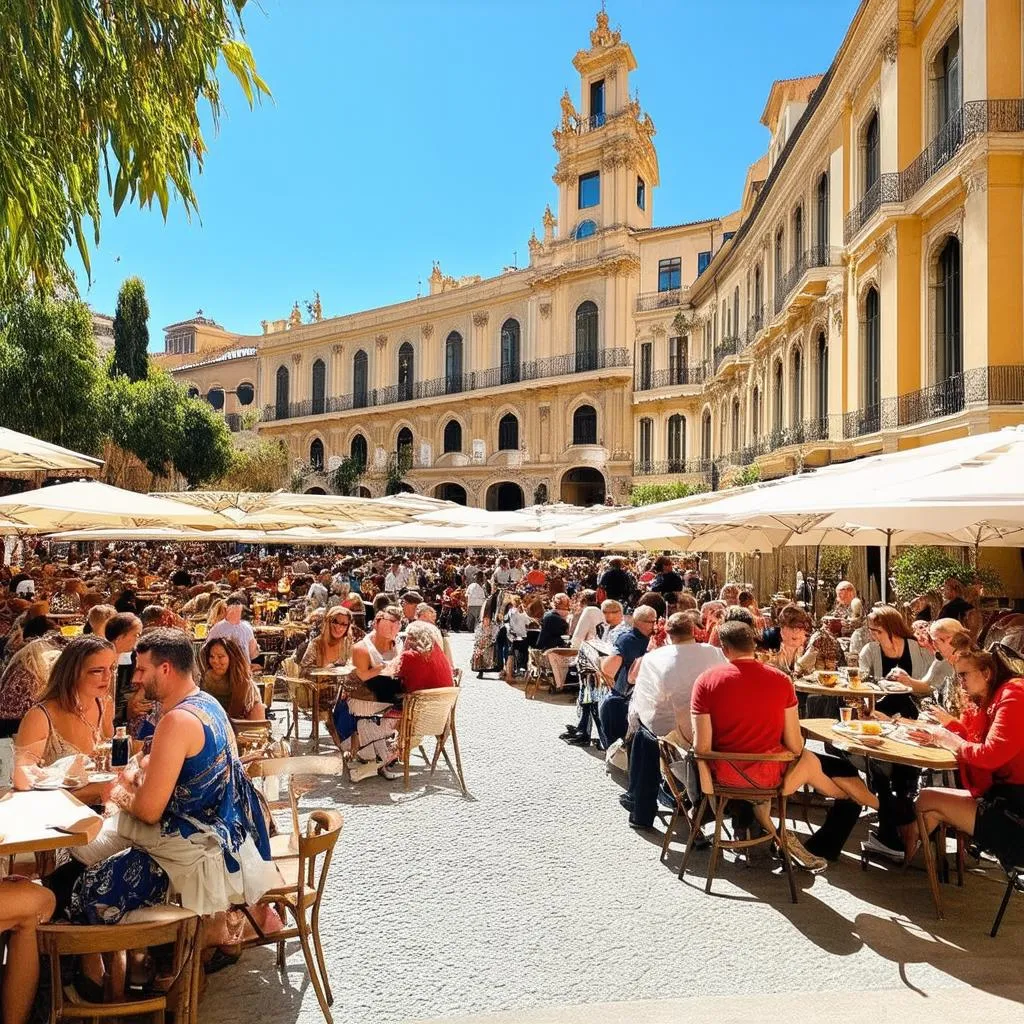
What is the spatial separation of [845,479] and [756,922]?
144 inches

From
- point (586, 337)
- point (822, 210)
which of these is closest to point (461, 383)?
point (586, 337)

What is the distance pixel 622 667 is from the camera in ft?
21.6

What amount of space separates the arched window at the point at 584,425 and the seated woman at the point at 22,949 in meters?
31.0

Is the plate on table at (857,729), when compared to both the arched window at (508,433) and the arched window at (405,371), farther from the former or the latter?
the arched window at (405,371)

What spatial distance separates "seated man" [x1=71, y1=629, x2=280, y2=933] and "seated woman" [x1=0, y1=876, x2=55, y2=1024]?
0.14m

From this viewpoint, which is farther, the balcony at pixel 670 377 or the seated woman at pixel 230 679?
the balcony at pixel 670 377

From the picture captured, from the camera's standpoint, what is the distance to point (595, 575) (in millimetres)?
18500

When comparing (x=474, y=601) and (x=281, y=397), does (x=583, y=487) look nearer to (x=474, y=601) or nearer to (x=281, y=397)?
(x=474, y=601)

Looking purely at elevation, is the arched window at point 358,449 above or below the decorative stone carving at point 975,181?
below

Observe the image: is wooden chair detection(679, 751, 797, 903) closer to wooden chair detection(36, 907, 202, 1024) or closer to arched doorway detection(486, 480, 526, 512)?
wooden chair detection(36, 907, 202, 1024)

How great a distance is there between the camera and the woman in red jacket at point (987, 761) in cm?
374

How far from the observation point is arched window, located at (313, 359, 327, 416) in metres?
43.0

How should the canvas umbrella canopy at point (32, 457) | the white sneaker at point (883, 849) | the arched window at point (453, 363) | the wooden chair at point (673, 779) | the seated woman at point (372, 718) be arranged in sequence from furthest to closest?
the arched window at point (453, 363), the canvas umbrella canopy at point (32, 457), the seated woman at point (372, 718), the wooden chair at point (673, 779), the white sneaker at point (883, 849)

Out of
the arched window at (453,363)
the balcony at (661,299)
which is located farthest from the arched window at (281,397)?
the balcony at (661,299)
